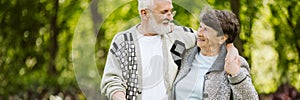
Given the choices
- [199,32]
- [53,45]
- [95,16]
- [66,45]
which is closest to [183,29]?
[199,32]

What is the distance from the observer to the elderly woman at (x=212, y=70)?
2.04 m

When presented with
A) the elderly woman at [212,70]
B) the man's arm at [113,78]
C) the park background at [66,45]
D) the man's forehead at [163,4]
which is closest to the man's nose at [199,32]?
the elderly woman at [212,70]

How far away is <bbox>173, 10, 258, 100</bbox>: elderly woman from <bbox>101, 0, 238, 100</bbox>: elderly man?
56 millimetres

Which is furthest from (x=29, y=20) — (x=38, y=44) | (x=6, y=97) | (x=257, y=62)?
(x=257, y=62)

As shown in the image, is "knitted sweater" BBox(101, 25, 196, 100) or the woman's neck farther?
the woman's neck

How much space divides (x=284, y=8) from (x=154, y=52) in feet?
10.9

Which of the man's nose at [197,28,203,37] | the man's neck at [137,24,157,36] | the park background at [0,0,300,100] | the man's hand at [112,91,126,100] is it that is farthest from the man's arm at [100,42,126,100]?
the park background at [0,0,300,100]

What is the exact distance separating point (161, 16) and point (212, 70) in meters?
0.25

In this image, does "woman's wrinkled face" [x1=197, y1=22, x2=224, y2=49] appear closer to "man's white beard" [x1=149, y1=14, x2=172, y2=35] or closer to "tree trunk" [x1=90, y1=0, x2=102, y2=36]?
"man's white beard" [x1=149, y1=14, x2=172, y2=35]

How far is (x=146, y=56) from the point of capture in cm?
198

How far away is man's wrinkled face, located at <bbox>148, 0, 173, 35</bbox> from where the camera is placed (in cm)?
197

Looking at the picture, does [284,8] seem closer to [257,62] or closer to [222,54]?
[257,62]

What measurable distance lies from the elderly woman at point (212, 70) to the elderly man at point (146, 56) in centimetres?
6

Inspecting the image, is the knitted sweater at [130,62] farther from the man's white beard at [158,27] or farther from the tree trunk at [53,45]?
the tree trunk at [53,45]
